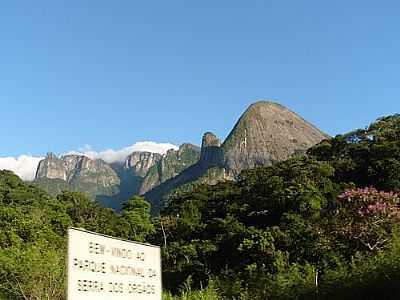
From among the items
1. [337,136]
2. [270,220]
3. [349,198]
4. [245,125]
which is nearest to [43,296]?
[349,198]

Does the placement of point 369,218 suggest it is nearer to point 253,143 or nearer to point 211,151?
point 253,143

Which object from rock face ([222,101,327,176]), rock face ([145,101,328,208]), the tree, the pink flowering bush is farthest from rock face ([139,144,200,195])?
the pink flowering bush

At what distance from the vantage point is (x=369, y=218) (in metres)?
16.5

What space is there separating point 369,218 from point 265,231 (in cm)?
668

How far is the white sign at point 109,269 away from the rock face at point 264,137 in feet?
343

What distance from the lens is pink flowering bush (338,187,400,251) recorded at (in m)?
16.2

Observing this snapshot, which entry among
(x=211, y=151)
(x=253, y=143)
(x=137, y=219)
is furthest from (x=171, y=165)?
(x=137, y=219)

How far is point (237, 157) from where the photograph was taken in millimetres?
112188

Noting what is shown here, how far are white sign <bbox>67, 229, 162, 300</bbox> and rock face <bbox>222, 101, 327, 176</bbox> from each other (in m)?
104

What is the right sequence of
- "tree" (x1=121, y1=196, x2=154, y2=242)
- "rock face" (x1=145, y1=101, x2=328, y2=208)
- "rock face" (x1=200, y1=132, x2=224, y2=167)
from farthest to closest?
"rock face" (x1=200, y1=132, x2=224, y2=167) → "rock face" (x1=145, y1=101, x2=328, y2=208) → "tree" (x1=121, y1=196, x2=154, y2=242)

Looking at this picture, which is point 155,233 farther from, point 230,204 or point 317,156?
point 317,156

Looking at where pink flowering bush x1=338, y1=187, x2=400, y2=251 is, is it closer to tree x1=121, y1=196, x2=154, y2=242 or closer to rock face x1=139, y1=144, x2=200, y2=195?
tree x1=121, y1=196, x2=154, y2=242

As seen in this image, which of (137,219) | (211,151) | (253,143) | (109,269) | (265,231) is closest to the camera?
(109,269)

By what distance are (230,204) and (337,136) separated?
11483 millimetres
